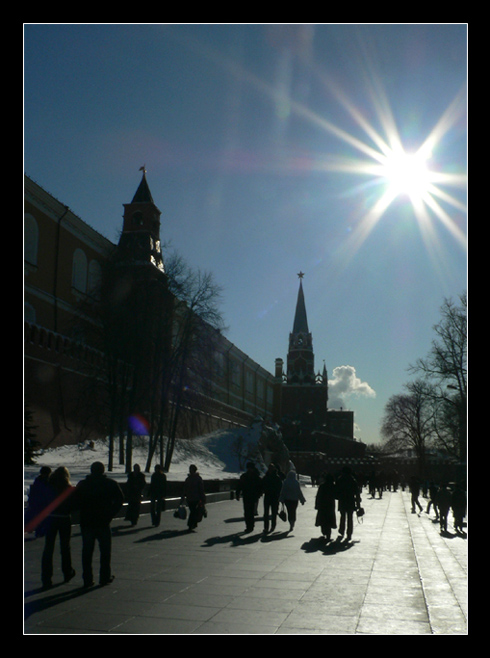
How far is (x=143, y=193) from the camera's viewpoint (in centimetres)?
5225

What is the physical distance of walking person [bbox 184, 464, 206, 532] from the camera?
48.6 ft

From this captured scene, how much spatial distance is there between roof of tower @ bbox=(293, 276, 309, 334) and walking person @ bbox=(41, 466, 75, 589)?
10910 centimetres

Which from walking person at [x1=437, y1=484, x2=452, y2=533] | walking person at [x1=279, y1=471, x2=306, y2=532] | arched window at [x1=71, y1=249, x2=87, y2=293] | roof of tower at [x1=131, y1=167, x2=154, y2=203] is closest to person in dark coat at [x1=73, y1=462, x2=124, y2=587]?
walking person at [x1=279, y1=471, x2=306, y2=532]

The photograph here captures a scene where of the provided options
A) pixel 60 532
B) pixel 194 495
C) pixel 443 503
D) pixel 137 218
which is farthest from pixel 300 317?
pixel 60 532

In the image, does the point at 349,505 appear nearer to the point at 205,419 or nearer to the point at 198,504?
the point at 198,504

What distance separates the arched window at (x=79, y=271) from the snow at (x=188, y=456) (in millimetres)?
9950

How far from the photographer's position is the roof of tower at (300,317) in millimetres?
118125

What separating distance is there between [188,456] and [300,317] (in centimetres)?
7761

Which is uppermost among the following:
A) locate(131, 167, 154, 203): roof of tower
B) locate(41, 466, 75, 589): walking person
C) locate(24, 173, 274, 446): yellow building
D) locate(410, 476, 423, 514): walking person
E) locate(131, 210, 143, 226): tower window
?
locate(131, 167, 154, 203): roof of tower

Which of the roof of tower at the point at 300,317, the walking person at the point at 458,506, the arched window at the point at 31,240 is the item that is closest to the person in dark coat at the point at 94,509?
the walking person at the point at 458,506

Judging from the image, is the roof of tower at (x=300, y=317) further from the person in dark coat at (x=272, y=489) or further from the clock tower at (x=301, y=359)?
the person in dark coat at (x=272, y=489)

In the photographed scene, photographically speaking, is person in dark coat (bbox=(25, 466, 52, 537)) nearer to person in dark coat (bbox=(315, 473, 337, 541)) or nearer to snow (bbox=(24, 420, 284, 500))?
person in dark coat (bbox=(315, 473, 337, 541))

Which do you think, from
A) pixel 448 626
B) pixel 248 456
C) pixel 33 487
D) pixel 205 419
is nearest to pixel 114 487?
pixel 33 487
